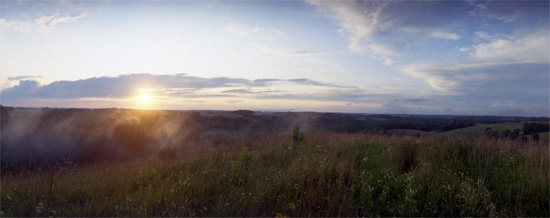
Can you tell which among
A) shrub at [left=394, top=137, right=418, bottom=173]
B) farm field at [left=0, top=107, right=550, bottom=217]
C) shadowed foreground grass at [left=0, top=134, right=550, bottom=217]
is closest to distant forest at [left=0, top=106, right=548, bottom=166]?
shrub at [left=394, top=137, right=418, bottom=173]

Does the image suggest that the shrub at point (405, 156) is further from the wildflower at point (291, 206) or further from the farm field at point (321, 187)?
the wildflower at point (291, 206)

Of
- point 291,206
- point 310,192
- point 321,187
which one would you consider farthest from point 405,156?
point 291,206

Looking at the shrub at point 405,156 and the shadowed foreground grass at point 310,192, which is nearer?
the shadowed foreground grass at point 310,192

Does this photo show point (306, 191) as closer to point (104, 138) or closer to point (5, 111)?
point (104, 138)

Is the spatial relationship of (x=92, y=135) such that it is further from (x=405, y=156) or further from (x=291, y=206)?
(x=405, y=156)

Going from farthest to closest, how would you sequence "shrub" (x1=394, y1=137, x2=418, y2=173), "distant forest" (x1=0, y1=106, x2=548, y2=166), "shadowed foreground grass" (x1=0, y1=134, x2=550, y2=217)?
"distant forest" (x1=0, y1=106, x2=548, y2=166)
"shrub" (x1=394, y1=137, x2=418, y2=173)
"shadowed foreground grass" (x1=0, y1=134, x2=550, y2=217)

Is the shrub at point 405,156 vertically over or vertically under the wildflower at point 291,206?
over

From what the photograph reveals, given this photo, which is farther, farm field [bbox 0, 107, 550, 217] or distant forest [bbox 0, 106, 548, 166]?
distant forest [bbox 0, 106, 548, 166]

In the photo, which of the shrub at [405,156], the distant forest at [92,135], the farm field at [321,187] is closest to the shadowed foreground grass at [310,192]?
the farm field at [321,187]

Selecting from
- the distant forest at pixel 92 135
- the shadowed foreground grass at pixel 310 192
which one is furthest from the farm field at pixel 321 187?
the distant forest at pixel 92 135

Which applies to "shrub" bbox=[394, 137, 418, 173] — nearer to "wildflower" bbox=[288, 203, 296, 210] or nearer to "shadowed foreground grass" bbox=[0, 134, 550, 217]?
"shadowed foreground grass" bbox=[0, 134, 550, 217]

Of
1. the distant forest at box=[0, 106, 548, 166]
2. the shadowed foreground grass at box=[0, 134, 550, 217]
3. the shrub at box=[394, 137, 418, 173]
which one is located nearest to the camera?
the shadowed foreground grass at box=[0, 134, 550, 217]

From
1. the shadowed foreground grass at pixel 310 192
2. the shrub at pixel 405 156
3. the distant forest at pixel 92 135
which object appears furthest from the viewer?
the distant forest at pixel 92 135

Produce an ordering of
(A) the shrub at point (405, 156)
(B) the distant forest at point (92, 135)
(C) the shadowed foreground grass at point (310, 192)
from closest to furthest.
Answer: (C) the shadowed foreground grass at point (310, 192)
(A) the shrub at point (405, 156)
(B) the distant forest at point (92, 135)
